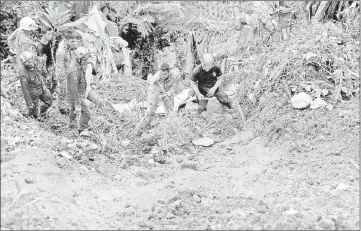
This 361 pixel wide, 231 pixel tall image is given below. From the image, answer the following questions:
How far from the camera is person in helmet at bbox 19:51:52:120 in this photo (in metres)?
7.79

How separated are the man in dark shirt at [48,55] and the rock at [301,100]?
403 centimetres

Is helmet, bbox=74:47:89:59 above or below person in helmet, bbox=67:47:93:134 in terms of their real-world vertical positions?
above

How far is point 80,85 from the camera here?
7.57 m

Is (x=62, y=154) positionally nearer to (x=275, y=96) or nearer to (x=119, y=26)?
(x=275, y=96)

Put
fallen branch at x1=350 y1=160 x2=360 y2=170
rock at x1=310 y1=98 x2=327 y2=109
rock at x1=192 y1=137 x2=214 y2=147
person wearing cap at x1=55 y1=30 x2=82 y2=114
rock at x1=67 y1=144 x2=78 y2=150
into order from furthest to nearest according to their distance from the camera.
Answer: person wearing cap at x1=55 y1=30 x2=82 y2=114 → rock at x1=192 y1=137 x2=214 y2=147 → rock at x1=310 y1=98 x2=327 y2=109 → rock at x1=67 y1=144 x2=78 y2=150 → fallen branch at x1=350 y1=160 x2=360 y2=170

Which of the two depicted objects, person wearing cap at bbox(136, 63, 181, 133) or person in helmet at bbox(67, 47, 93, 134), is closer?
person in helmet at bbox(67, 47, 93, 134)

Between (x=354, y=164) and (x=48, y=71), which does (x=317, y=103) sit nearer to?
(x=354, y=164)

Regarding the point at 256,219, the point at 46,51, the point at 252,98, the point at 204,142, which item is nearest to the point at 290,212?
the point at 256,219

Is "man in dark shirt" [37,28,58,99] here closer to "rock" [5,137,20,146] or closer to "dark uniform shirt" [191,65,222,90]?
"rock" [5,137,20,146]

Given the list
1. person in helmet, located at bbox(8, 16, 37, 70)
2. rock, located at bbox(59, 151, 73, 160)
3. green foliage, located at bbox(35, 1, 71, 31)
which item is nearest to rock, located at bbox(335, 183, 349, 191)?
rock, located at bbox(59, 151, 73, 160)

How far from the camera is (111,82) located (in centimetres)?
1105

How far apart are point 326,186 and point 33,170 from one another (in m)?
3.53

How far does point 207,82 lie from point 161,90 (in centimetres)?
84

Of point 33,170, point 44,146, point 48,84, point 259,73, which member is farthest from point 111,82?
point 33,170
